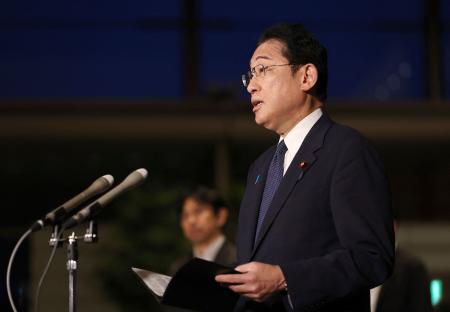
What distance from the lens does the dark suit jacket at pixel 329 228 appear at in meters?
2.11

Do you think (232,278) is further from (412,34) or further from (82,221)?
(412,34)

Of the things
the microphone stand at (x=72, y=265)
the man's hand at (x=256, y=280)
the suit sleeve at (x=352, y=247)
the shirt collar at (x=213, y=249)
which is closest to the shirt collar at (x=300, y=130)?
the suit sleeve at (x=352, y=247)

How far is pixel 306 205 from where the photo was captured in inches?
87.8

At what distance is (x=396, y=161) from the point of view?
1065cm

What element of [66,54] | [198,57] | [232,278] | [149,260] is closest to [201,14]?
[198,57]

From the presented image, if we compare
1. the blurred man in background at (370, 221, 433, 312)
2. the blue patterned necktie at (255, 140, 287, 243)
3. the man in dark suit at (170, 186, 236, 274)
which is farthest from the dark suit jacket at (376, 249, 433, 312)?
the blue patterned necktie at (255, 140, 287, 243)

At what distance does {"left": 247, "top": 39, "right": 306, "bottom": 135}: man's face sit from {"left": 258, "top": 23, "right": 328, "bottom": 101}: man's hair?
0.8 inches

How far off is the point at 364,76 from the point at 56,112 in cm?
328

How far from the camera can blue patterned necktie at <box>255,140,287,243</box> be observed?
95.3 inches

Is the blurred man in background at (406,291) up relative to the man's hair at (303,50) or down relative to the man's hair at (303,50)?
down

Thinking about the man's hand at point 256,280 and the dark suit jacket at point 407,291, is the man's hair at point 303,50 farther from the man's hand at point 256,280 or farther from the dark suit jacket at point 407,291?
the dark suit jacket at point 407,291

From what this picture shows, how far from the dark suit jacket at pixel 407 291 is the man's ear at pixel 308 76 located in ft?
5.91

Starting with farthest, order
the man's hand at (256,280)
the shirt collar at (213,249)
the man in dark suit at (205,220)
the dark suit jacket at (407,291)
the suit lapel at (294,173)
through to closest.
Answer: the man in dark suit at (205,220) → the shirt collar at (213,249) → the dark suit jacket at (407,291) → the suit lapel at (294,173) → the man's hand at (256,280)

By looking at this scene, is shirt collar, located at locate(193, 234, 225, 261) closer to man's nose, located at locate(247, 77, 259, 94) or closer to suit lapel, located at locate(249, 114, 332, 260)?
man's nose, located at locate(247, 77, 259, 94)
